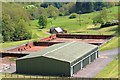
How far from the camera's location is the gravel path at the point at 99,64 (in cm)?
2649

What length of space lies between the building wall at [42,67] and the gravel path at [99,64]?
1.10 m

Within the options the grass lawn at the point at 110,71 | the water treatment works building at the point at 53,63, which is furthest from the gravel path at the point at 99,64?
the water treatment works building at the point at 53,63

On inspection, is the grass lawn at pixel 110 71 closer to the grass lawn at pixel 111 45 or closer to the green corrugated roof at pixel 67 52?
the green corrugated roof at pixel 67 52

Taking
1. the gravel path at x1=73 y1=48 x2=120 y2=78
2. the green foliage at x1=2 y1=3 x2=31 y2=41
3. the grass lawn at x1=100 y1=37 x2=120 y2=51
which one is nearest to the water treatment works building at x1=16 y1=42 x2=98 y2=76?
the gravel path at x1=73 y1=48 x2=120 y2=78

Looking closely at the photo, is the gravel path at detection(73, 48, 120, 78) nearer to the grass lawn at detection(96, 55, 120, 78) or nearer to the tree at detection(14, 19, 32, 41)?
the grass lawn at detection(96, 55, 120, 78)

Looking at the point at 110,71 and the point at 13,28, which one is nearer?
the point at 110,71

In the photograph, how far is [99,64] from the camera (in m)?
30.3

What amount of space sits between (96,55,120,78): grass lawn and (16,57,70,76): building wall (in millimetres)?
2617

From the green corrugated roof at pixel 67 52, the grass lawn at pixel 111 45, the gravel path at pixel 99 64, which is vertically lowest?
the gravel path at pixel 99 64

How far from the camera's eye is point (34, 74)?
27.0 m

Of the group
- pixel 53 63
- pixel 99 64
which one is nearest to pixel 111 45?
pixel 99 64

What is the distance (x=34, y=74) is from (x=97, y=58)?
840cm

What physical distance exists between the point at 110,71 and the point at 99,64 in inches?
154

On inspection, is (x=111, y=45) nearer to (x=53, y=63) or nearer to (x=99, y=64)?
(x=99, y=64)
